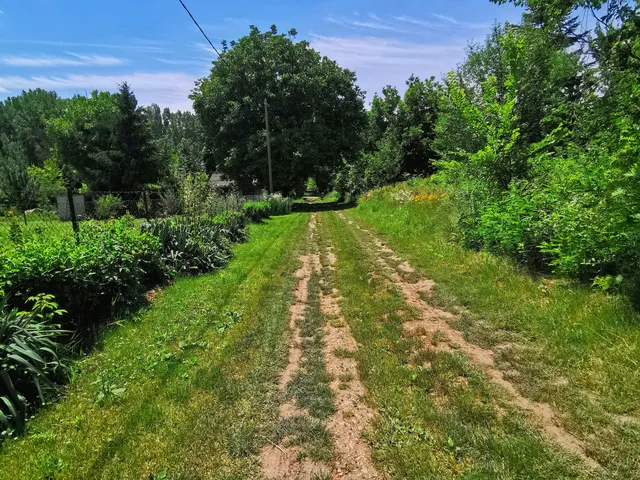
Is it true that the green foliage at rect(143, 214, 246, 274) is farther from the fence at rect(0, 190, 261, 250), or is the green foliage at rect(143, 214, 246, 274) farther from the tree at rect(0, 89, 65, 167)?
the tree at rect(0, 89, 65, 167)

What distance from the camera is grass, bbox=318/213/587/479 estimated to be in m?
2.01

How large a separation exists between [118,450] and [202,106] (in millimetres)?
29919

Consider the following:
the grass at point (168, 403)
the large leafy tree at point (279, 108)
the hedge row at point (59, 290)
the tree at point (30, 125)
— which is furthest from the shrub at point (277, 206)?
the tree at point (30, 125)

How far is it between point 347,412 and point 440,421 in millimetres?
681

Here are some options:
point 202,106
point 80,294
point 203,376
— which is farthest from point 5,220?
point 202,106

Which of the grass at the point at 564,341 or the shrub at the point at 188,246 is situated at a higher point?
the shrub at the point at 188,246

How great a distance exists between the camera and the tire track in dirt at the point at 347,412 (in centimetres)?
211

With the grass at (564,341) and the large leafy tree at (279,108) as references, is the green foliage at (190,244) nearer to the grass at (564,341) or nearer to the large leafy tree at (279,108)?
the grass at (564,341)

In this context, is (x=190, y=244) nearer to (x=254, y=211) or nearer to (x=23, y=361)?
(x=23, y=361)

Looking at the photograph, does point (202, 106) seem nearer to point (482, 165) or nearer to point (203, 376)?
point (482, 165)

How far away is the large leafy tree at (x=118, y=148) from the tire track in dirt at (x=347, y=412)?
992 inches

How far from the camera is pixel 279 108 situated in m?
26.9

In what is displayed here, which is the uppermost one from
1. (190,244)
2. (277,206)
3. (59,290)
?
(277,206)

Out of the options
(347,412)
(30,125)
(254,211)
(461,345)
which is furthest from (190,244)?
(30,125)
